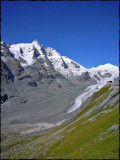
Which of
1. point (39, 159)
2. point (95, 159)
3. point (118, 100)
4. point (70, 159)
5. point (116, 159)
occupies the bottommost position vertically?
point (39, 159)

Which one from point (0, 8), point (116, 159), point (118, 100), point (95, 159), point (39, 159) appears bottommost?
point (39, 159)

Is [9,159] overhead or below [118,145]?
below

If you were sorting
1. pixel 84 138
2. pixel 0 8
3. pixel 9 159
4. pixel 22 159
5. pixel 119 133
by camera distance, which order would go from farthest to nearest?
pixel 9 159 < pixel 22 159 < pixel 84 138 < pixel 119 133 < pixel 0 8

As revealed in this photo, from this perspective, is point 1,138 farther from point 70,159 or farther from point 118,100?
point 70,159

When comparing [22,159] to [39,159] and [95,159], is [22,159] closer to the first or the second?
[39,159]

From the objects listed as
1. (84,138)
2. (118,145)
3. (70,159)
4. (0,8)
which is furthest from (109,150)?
(0,8)

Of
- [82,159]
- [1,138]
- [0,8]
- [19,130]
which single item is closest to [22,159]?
[82,159]

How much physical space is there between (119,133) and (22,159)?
156 ft

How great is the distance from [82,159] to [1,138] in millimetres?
142009

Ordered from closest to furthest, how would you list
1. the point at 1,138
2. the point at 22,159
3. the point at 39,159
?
the point at 39,159 < the point at 22,159 < the point at 1,138

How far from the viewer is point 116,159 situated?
73.4 ft

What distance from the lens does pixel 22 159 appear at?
67.2m

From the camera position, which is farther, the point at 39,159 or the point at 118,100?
the point at 118,100

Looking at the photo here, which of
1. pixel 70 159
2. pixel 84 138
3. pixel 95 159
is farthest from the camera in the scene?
pixel 84 138
